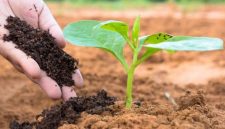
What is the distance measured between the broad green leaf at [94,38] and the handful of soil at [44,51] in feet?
0.35

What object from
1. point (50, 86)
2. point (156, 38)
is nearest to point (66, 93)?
point (50, 86)

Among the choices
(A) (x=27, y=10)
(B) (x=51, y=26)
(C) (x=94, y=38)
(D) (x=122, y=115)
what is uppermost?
(A) (x=27, y=10)

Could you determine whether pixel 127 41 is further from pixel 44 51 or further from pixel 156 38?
pixel 44 51

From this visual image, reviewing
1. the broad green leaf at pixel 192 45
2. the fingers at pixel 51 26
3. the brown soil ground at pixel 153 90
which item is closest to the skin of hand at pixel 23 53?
the fingers at pixel 51 26

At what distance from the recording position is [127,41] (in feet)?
6.14

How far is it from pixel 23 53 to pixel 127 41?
0.45 metres

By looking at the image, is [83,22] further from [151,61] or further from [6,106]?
[151,61]

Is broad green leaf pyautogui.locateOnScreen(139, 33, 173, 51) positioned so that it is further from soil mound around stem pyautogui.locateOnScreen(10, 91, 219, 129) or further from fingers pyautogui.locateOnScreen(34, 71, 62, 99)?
fingers pyautogui.locateOnScreen(34, 71, 62, 99)

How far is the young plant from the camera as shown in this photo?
1668 mm

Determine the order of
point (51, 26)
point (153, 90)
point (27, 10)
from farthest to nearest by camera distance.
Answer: point (153, 90)
point (27, 10)
point (51, 26)

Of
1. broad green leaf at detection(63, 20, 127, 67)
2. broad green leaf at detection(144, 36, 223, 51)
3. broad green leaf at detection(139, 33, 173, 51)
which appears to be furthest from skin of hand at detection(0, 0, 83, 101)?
broad green leaf at detection(144, 36, 223, 51)

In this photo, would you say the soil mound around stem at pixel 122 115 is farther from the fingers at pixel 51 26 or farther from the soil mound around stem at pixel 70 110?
the fingers at pixel 51 26

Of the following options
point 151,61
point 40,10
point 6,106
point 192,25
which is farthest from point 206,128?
point 192,25

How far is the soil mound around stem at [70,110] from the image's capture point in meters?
1.72
